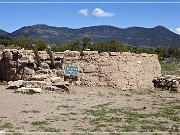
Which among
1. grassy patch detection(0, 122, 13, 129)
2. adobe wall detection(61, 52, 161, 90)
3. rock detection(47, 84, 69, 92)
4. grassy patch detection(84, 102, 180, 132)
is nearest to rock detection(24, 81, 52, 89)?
rock detection(47, 84, 69, 92)

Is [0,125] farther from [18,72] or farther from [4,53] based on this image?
[4,53]

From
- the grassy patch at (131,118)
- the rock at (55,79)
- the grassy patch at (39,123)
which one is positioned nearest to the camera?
the grassy patch at (131,118)

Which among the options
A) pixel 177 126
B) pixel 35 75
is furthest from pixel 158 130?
pixel 35 75

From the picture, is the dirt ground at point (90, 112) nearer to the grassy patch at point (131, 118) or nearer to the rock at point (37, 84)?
the grassy patch at point (131, 118)

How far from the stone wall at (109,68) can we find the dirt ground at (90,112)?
73 cm

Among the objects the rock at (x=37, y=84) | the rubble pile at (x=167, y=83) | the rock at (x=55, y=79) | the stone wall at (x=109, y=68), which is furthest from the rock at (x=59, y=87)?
the rubble pile at (x=167, y=83)

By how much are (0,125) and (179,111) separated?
6.54 m

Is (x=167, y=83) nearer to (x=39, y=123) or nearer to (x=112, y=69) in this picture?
(x=112, y=69)

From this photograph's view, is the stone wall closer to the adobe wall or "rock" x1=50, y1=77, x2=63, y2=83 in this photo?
the adobe wall

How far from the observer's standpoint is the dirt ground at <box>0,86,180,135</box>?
10344 mm

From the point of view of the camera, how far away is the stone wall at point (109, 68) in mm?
19672

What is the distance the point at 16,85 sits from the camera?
18031 mm

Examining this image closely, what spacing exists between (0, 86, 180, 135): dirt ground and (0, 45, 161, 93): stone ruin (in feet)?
2.85

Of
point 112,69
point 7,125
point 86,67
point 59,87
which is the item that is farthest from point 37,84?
point 7,125
